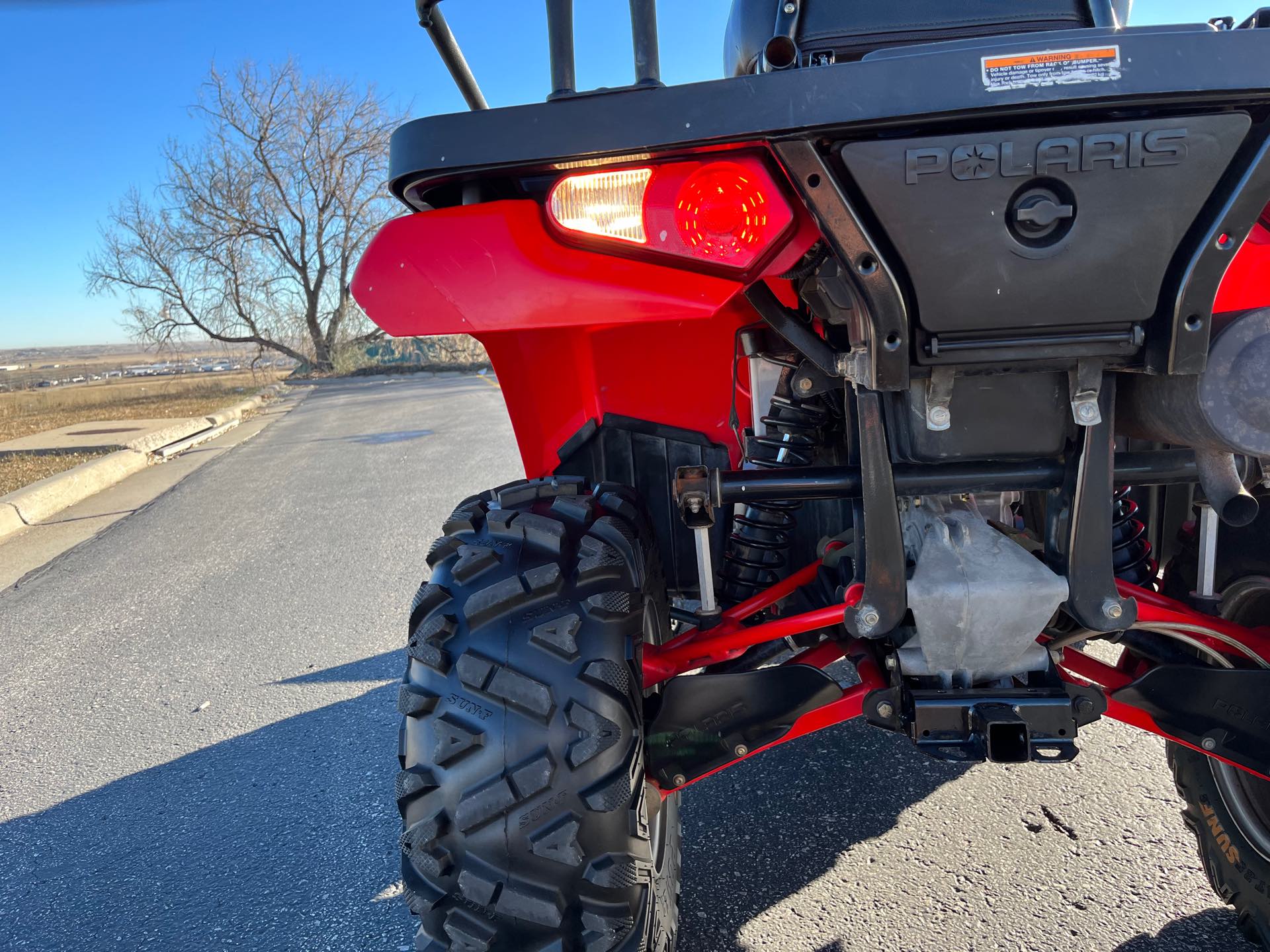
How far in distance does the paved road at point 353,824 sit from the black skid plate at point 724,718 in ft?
2.10

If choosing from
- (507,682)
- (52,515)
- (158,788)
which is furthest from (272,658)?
(52,515)

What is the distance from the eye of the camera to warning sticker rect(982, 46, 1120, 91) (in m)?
1.15

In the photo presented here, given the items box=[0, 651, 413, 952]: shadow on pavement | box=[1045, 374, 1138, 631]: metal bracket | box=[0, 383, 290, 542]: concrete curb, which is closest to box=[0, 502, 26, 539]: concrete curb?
box=[0, 383, 290, 542]: concrete curb

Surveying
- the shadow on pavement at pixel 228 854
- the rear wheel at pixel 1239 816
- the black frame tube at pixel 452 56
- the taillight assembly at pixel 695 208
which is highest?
the black frame tube at pixel 452 56

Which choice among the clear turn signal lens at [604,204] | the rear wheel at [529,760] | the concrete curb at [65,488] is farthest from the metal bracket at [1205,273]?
the concrete curb at [65,488]

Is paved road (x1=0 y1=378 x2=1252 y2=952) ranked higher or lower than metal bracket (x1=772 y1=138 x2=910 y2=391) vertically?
lower

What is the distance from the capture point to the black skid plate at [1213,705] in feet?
5.32

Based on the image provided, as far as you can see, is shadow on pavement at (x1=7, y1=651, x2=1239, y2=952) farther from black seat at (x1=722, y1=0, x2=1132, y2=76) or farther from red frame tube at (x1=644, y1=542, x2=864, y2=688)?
black seat at (x1=722, y1=0, x2=1132, y2=76)

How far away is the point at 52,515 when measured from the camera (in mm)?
7625

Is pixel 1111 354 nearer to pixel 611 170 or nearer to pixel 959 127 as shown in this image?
pixel 959 127

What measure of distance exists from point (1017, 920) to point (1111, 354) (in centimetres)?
140

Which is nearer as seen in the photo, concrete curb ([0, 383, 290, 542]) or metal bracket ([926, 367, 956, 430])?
metal bracket ([926, 367, 956, 430])

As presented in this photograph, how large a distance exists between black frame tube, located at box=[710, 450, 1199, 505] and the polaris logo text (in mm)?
514

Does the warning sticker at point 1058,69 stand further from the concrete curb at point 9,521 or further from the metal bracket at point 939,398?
the concrete curb at point 9,521
